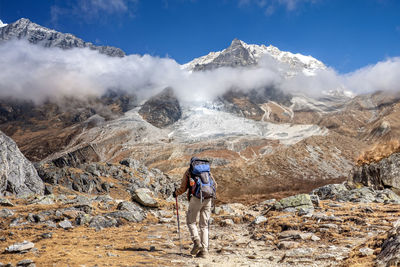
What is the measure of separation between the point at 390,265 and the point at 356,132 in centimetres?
20161

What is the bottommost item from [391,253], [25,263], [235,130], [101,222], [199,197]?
[25,263]

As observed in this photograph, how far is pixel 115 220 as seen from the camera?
12992 mm

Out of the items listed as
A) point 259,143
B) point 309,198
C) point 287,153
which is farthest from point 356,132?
point 309,198

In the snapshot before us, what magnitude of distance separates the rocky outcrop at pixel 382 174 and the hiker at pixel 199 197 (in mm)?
18344

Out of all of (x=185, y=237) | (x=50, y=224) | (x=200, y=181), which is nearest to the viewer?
(x=200, y=181)

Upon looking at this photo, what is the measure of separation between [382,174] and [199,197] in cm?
1950

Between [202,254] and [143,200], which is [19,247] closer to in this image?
[202,254]

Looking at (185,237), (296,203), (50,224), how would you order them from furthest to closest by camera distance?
1. (296,203)
2. (50,224)
3. (185,237)

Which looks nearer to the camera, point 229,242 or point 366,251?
point 366,251

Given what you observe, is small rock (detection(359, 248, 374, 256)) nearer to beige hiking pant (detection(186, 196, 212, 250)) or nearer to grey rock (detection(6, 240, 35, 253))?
beige hiking pant (detection(186, 196, 212, 250))

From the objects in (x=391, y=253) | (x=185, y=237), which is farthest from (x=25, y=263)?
(x=391, y=253)

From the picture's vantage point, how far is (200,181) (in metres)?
7.75

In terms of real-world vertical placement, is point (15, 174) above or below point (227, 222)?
above

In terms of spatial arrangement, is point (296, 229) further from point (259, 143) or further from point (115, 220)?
point (259, 143)
